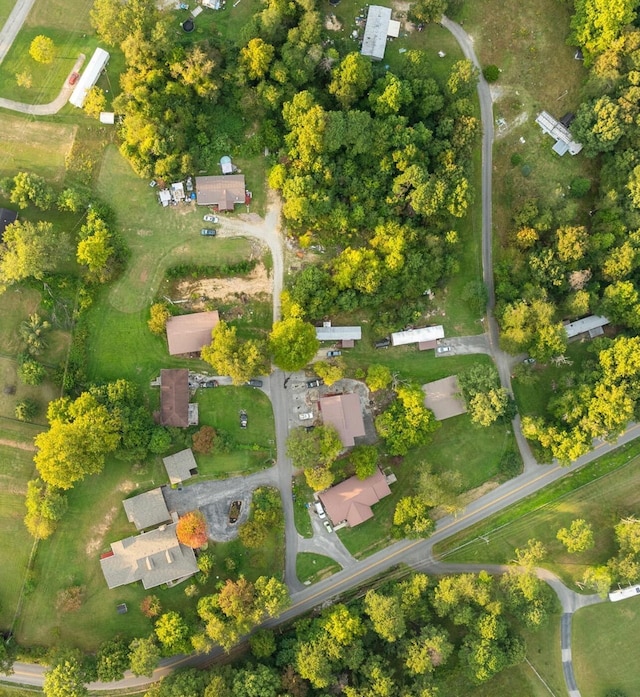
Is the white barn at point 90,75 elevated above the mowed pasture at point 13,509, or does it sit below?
above

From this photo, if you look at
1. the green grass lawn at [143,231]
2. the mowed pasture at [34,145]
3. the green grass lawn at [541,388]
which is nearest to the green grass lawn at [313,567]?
the green grass lawn at [541,388]

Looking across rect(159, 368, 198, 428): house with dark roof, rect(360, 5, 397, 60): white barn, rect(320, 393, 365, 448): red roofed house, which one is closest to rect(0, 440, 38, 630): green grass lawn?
rect(159, 368, 198, 428): house with dark roof

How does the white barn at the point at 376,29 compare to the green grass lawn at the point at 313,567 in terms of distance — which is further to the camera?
the green grass lawn at the point at 313,567

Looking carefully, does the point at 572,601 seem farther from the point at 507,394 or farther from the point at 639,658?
the point at 507,394

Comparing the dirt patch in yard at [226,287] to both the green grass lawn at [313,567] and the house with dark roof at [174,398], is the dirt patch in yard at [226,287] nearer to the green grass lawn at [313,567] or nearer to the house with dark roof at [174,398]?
the house with dark roof at [174,398]

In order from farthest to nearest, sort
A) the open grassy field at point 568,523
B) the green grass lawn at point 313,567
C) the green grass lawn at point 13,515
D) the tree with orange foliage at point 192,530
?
the open grassy field at point 568,523 < the green grass lawn at point 313,567 < the green grass lawn at point 13,515 < the tree with orange foliage at point 192,530

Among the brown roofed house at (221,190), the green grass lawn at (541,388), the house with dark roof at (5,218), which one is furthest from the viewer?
the green grass lawn at (541,388)

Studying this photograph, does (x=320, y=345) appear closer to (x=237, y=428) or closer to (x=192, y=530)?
(x=237, y=428)
